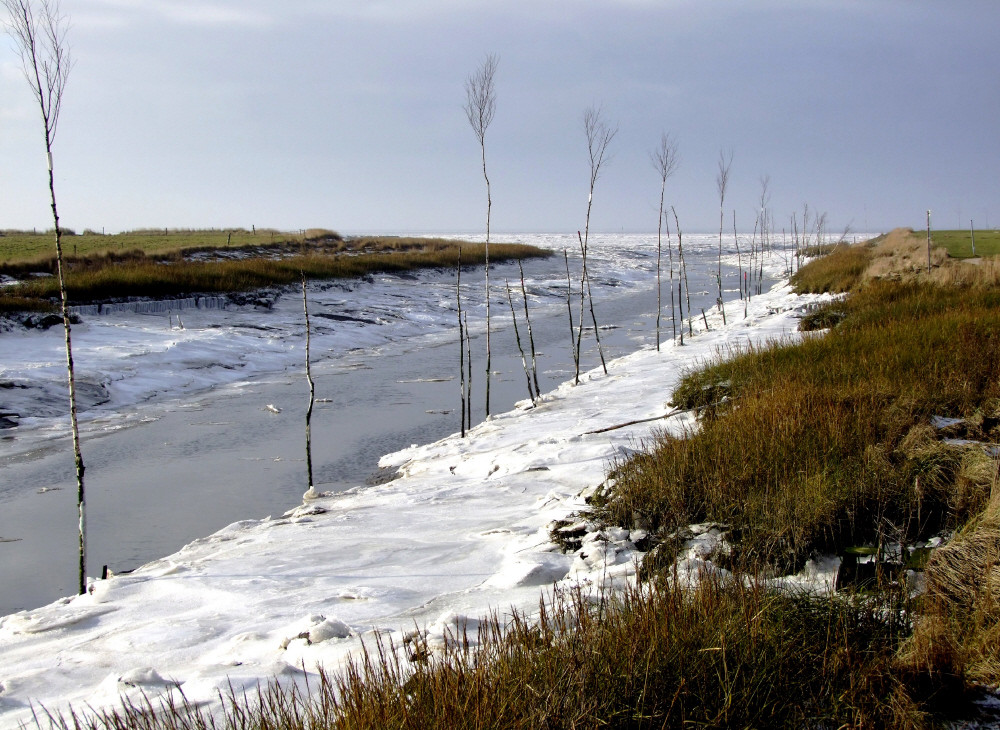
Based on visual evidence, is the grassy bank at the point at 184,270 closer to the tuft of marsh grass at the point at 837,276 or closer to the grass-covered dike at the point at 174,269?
the grass-covered dike at the point at 174,269

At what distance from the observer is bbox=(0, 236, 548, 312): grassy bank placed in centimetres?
2184

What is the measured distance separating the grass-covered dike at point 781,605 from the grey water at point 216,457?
4.74m

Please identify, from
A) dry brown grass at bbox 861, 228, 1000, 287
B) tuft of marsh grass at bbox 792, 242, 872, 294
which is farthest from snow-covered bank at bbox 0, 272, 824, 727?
tuft of marsh grass at bbox 792, 242, 872, 294

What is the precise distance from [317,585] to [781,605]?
127 inches

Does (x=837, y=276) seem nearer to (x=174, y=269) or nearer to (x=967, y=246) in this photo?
(x=967, y=246)

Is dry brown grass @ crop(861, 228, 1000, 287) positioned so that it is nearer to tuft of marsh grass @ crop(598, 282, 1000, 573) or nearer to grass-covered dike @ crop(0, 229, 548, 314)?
tuft of marsh grass @ crop(598, 282, 1000, 573)

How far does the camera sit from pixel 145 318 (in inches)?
846

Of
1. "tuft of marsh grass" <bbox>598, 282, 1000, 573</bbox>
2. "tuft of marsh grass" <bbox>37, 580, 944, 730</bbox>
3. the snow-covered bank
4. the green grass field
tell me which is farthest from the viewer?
the green grass field

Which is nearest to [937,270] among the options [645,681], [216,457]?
[216,457]

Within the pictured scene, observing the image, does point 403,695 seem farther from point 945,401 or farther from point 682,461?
point 945,401

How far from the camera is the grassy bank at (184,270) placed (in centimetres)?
2184

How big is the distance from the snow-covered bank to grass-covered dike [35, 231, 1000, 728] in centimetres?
40

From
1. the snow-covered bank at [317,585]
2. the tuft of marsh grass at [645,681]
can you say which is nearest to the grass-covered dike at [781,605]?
the tuft of marsh grass at [645,681]

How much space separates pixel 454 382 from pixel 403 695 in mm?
14352
